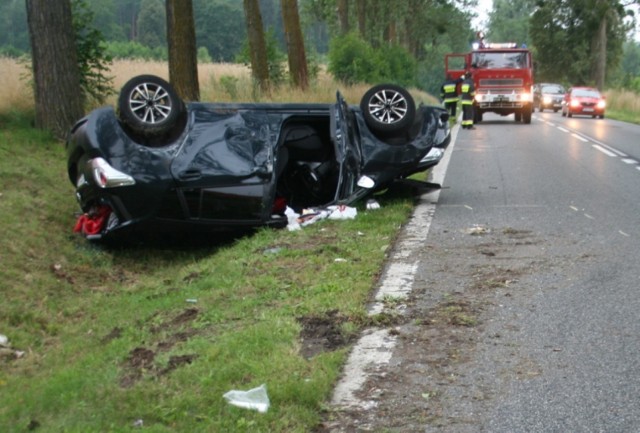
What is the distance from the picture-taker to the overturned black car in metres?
7.79

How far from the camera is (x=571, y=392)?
4.31m

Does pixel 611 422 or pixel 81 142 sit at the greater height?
pixel 81 142

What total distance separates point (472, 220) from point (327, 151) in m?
1.73

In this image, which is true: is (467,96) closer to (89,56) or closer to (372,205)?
(89,56)

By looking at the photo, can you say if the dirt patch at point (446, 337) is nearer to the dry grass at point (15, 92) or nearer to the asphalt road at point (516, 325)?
the asphalt road at point (516, 325)

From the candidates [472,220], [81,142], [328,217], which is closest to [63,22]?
[81,142]

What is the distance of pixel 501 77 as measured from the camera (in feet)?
103

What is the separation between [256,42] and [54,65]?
35.2ft

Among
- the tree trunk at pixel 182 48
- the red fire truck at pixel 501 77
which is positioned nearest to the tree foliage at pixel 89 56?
the tree trunk at pixel 182 48

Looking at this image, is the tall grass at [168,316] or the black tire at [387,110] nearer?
the tall grass at [168,316]

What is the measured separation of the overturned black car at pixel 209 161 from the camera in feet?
25.6

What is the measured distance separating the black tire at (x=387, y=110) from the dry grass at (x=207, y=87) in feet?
19.6

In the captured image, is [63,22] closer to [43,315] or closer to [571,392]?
[43,315]

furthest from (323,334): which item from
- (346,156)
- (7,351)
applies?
(346,156)
